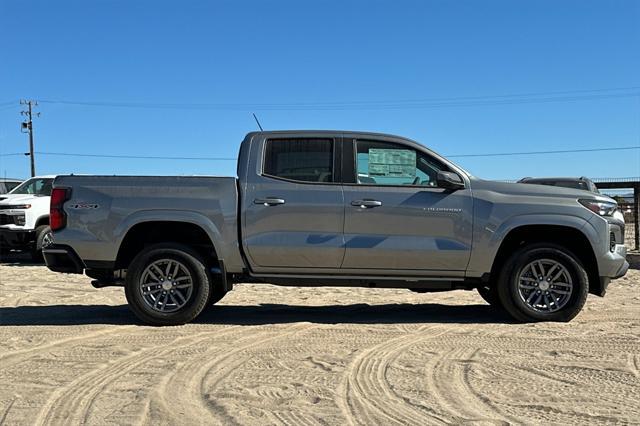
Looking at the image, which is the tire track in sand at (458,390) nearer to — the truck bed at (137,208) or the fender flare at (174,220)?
the truck bed at (137,208)

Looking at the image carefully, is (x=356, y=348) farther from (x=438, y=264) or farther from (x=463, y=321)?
(x=463, y=321)

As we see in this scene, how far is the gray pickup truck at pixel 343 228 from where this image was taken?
20.7ft

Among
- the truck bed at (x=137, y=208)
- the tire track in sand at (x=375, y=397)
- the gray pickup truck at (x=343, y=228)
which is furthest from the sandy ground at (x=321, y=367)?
the truck bed at (x=137, y=208)

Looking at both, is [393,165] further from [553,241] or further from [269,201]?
[553,241]

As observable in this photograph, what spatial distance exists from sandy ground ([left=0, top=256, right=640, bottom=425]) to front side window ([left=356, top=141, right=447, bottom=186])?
1597 millimetres

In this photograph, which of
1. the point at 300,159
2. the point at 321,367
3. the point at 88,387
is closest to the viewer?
the point at 88,387

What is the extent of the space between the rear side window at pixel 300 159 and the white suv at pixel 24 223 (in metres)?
8.52

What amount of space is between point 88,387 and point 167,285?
85.8 inches

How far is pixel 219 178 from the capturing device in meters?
6.47

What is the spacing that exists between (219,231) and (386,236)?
1791 mm

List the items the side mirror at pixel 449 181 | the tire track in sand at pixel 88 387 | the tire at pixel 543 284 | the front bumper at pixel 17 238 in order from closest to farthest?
the tire track in sand at pixel 88 387, the side mirror at pixel 449 181, the tire at pixel 543 284, the front bumper at pixel 17 238

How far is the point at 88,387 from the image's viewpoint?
4.38 m

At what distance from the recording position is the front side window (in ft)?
21.2

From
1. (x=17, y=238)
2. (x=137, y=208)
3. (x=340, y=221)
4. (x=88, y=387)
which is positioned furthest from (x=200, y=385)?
(x=17, y=238)
